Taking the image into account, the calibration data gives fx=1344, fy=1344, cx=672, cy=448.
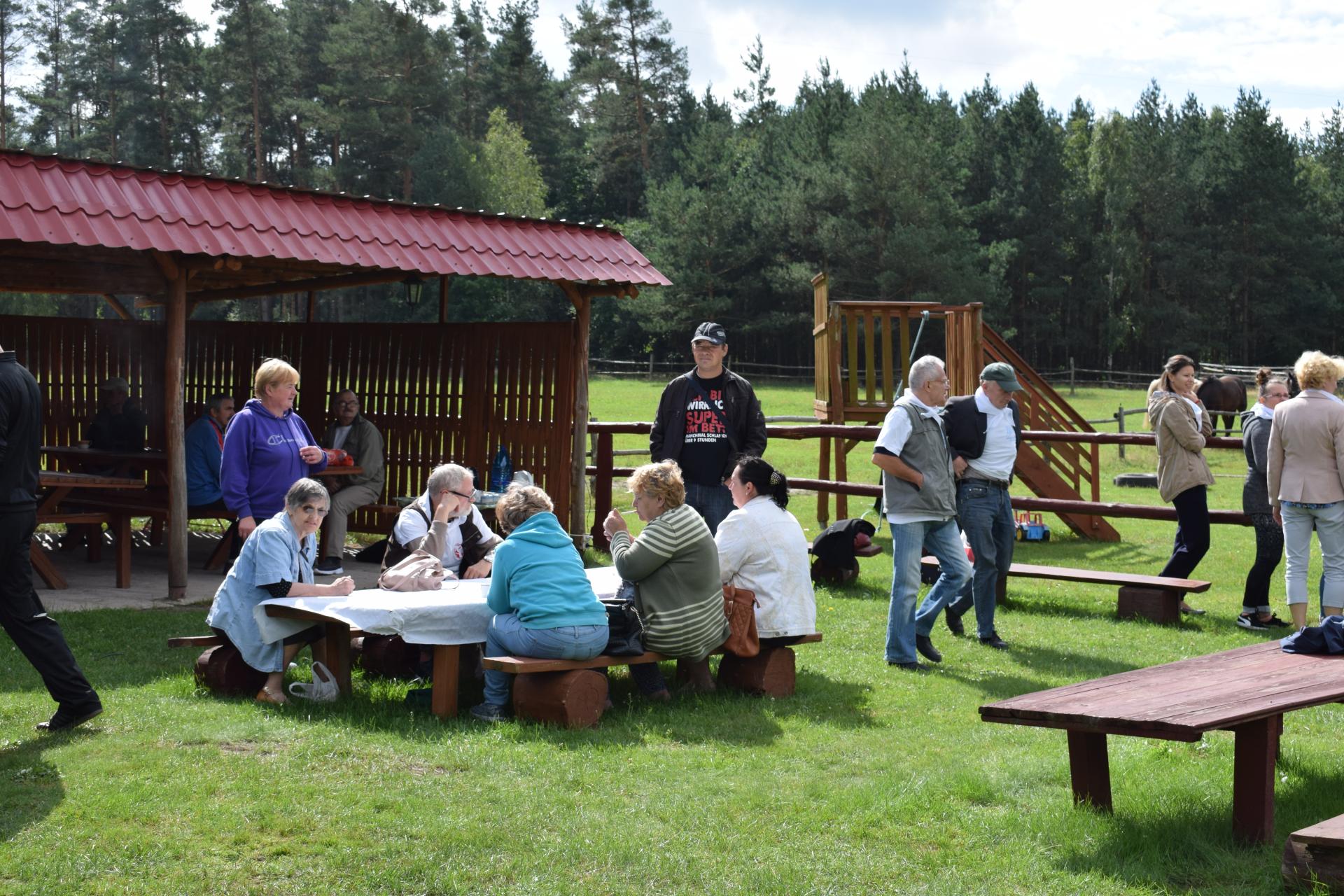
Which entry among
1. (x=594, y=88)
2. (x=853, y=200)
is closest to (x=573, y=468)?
(x=853, y=200)

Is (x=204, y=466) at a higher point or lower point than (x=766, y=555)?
higher

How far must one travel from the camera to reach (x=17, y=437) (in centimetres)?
549

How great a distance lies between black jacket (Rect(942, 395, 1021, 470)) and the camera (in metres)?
7.91

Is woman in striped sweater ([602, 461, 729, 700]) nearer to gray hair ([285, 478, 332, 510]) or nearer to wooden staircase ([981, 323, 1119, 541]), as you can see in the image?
gray hair ([285, 478, 332, 510])

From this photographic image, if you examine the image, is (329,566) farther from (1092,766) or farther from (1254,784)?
(1254,784)

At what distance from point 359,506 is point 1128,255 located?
174ft

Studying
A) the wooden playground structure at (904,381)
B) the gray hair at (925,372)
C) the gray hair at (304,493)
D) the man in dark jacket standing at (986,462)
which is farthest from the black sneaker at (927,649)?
the wooden playground structure at (904,381)

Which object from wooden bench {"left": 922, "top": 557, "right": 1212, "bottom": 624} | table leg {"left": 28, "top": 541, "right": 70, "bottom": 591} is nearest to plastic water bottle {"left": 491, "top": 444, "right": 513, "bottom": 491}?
table leg {"left": 28, "top": 541, "right": 70, "bottom": 591}

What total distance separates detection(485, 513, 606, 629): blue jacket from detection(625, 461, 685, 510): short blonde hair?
44cm

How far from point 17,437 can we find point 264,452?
273cm

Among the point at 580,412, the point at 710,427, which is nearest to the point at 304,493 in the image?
the point at 710,427

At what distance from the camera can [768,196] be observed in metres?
50.4

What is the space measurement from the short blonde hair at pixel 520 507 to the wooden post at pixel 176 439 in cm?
376

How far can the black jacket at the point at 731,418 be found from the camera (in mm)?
7887
